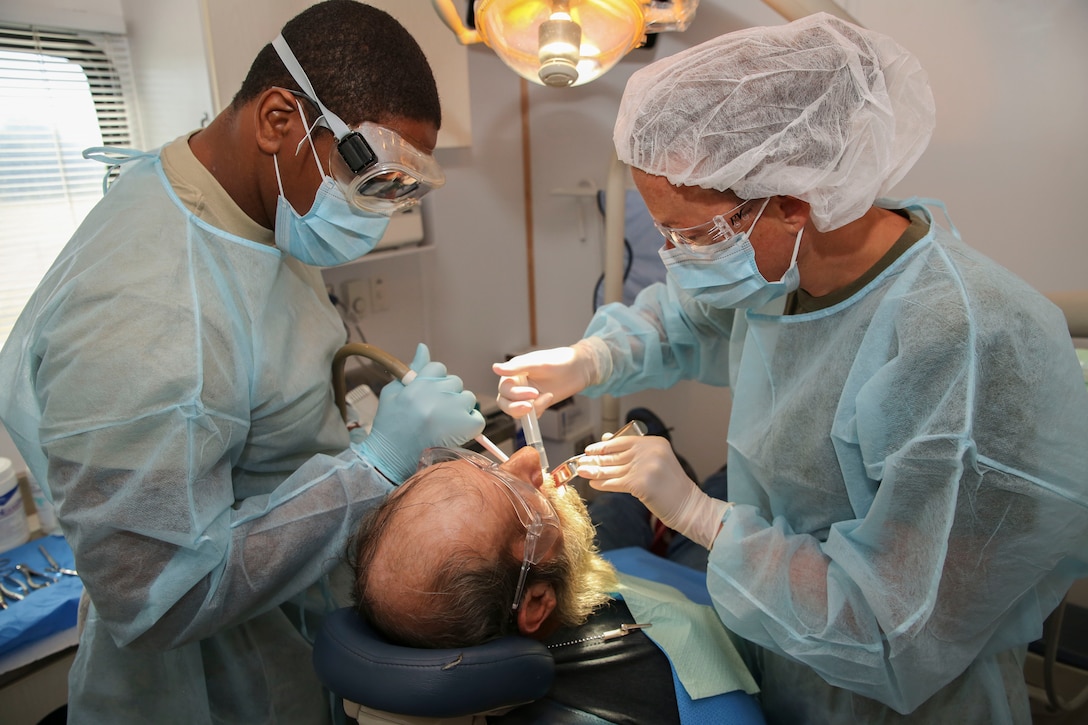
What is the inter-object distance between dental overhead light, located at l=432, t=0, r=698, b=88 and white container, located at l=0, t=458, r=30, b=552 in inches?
64.6

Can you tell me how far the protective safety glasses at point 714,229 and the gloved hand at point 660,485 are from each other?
15.9 inches

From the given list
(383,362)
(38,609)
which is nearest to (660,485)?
(383,362)

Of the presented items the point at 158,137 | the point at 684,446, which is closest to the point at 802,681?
the point at 684,446

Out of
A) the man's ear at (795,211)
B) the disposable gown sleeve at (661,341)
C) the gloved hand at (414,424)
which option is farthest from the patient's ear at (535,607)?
the man's ear at (795,211)

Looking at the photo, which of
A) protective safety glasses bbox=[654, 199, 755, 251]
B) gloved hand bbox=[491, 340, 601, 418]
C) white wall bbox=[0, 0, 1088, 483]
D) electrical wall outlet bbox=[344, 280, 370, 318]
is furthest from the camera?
electrical wall outlet bbox=[344, 280, 370, 318]

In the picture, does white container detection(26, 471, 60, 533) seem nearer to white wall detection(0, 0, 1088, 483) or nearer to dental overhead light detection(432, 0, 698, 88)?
white wall detection(0, 0, 1088, 483)

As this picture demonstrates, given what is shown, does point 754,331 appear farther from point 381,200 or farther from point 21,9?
point 21,9

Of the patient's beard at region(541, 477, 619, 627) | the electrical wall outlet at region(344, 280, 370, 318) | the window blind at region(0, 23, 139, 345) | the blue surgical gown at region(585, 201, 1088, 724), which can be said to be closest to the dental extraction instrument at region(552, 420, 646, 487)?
the patient's beard at region(541, 477, 619, 627)

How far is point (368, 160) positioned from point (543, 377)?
0.65 m

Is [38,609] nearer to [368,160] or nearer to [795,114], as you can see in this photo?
[368,160]

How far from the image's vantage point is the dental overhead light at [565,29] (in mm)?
1446

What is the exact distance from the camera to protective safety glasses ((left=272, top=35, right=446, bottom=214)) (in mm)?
1110

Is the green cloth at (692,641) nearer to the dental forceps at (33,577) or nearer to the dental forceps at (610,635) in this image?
the dental forceps at (610,635)

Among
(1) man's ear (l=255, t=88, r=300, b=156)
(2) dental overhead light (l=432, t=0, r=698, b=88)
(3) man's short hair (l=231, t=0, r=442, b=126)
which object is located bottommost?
(1) man's ear (l=255, t=88, r=300, b=156)
